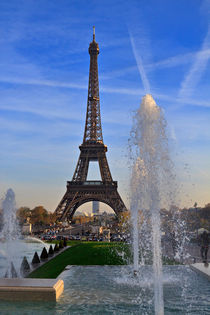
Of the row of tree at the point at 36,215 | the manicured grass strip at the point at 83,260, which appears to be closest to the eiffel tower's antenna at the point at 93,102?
the row of tree at the point at 36,215

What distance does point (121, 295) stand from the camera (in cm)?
1365

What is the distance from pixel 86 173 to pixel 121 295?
68.2 metres

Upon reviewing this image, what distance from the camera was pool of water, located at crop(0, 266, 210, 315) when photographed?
455 inches

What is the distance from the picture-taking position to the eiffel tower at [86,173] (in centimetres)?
7581

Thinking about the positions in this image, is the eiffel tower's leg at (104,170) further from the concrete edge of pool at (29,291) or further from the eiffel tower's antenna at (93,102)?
the concrete edge of pool at (29,291)

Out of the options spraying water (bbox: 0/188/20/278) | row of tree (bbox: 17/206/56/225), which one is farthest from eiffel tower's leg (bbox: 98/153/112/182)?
spraying water (bbox: 0/188/20/278)

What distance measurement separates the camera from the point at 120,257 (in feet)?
86.0

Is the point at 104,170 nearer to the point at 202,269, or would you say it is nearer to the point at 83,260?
the point at 83,260

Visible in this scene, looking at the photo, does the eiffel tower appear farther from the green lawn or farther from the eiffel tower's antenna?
the green lawn

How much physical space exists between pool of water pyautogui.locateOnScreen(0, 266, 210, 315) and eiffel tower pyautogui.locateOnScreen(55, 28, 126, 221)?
55.0 metres

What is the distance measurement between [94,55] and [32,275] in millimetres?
71588

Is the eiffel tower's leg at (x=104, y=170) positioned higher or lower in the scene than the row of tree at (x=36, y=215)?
higher

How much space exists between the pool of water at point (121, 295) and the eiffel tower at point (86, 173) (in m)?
55.0

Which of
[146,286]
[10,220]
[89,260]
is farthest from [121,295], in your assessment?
[89,260]
